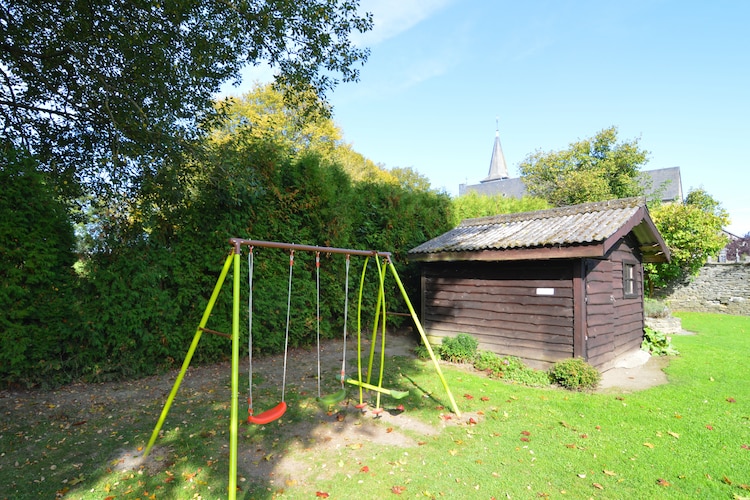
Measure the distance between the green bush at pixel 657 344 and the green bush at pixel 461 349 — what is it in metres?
4.48

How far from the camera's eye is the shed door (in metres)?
6.37

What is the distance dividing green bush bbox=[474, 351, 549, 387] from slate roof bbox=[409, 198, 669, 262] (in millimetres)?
1858

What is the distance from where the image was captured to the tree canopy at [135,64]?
520 centimetres

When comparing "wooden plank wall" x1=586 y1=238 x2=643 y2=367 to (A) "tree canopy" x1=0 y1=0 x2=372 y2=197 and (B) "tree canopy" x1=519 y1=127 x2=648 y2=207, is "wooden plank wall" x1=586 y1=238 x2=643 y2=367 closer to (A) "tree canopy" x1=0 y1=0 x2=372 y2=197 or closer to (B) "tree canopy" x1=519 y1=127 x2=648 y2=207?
(A) "tree canopy" x1=0 y1=0 x2=372 y2=197

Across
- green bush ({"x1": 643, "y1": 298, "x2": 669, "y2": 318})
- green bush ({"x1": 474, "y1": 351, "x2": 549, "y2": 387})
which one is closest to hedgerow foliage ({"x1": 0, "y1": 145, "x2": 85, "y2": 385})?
green bush ({"x1": 474, "y1": 351, "x2": 549, "y2": 387})

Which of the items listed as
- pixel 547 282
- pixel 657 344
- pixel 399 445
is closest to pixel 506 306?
pixel 547 282

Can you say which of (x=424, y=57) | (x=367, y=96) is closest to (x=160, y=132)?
(x=424, y=57)

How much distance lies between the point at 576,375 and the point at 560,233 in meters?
2.34

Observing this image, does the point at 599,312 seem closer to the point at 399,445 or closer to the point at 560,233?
the point at 560,233

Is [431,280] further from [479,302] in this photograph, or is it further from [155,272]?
[155,272]

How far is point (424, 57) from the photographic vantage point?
7.75 m

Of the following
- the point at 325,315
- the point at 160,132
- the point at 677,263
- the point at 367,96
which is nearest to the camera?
the point at 160,132

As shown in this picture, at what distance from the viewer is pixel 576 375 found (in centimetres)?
581

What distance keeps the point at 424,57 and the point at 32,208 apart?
7.04 meters
